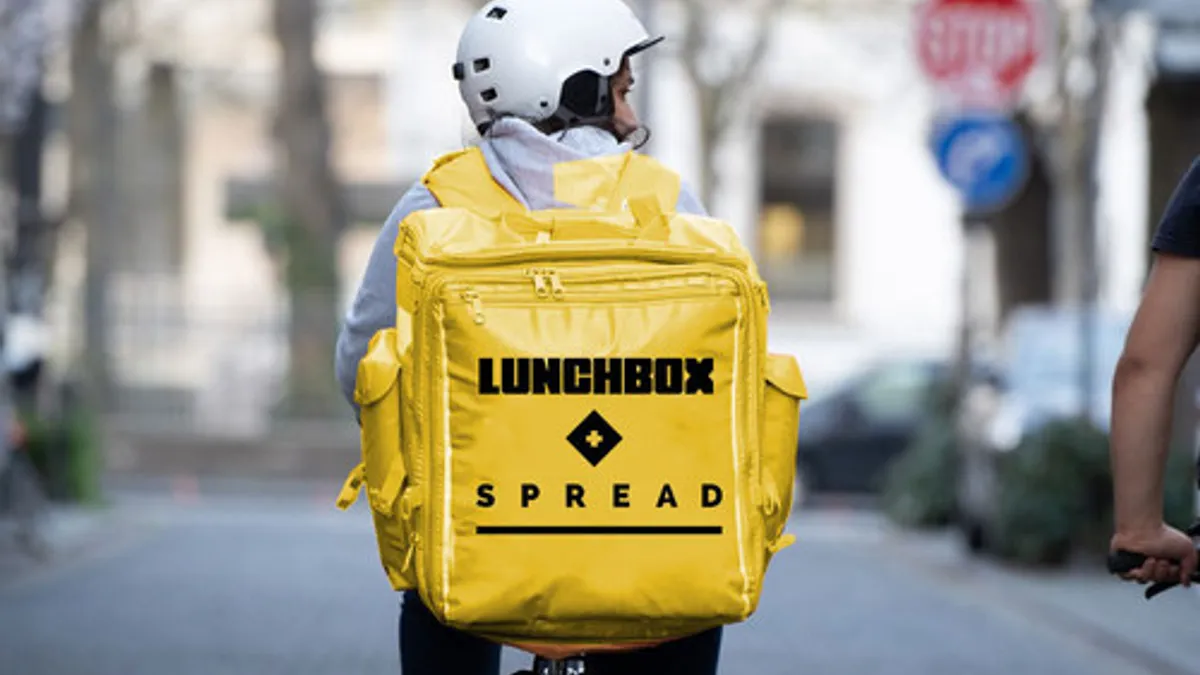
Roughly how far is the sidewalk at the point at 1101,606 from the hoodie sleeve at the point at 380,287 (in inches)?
260

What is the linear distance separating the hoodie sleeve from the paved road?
595 cm

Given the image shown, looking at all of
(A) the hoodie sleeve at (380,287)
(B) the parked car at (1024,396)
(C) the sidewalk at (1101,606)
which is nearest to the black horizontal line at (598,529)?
(A) the hoodie sleeve at (380,287)

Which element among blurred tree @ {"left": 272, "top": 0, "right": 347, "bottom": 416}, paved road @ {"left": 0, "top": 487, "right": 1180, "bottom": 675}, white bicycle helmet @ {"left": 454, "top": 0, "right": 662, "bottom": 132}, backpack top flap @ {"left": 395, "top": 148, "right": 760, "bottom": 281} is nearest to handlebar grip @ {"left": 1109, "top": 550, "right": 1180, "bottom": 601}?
backpack top flap @ {"left": 395, "top": 148, "right": 760, "bottom": 281}

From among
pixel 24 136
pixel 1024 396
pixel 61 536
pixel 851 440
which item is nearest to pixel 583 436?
pixel 61 536

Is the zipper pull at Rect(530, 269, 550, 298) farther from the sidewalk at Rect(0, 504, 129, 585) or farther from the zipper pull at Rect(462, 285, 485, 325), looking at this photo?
the sidewalk at Rect(0, 504, 129, 585)

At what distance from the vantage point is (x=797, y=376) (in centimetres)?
380

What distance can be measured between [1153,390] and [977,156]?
12638mm

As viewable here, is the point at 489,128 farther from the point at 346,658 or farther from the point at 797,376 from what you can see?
the point at 346,658

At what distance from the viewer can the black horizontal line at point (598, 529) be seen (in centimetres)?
365

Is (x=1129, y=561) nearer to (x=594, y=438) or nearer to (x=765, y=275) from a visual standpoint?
(x=594, y=438)

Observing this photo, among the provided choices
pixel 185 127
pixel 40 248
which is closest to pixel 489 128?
pixel 40 248

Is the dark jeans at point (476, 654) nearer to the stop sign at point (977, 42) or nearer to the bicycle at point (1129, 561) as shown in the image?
the bicycle at point (1129, 561)

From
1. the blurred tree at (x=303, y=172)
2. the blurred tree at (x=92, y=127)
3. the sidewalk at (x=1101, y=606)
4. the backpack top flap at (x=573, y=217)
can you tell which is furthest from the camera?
the blurred tree at (x=92, y=127)

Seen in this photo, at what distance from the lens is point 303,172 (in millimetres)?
29734
